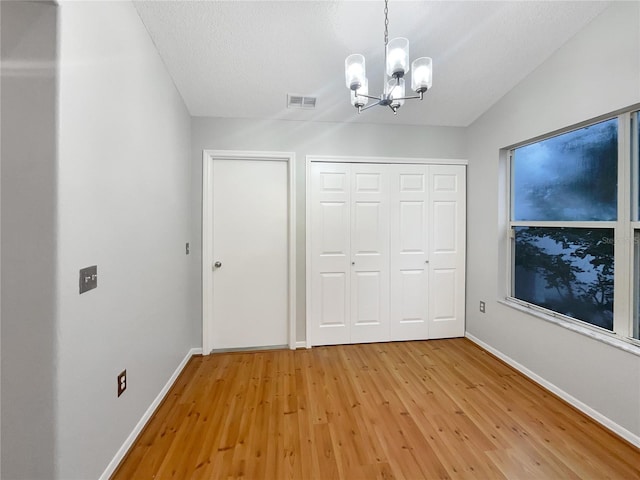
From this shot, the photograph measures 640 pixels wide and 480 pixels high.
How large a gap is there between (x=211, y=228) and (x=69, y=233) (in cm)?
157

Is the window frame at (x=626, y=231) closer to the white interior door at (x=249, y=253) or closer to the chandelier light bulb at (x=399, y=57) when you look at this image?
the chandelier light bulb at (x=399, y=57)

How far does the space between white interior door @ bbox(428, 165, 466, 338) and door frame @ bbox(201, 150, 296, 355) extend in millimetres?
1537

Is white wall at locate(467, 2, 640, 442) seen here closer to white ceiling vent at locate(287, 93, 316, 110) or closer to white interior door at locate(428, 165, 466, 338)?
white interior door at locate(428, 165, 466, 338)

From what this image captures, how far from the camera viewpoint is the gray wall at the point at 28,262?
3.33ft

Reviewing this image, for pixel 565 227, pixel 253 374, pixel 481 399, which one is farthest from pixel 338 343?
pixel 565 227

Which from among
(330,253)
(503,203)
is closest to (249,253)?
(330,253)

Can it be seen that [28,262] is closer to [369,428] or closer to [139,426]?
[139,426]

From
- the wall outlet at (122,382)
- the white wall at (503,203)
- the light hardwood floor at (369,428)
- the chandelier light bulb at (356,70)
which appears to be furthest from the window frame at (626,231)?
the wall outlet at (122,382)

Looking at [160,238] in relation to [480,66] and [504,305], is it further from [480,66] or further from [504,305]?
[504,305]

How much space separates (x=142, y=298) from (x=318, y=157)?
77.6 inches

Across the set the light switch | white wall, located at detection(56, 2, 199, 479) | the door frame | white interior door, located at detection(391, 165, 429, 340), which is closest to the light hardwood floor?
white wall, located at detection(56, 2, 199, 479)

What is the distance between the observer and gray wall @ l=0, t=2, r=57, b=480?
1015mm

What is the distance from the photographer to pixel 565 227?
82.6 inches

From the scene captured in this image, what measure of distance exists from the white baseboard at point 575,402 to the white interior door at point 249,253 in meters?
2.16
